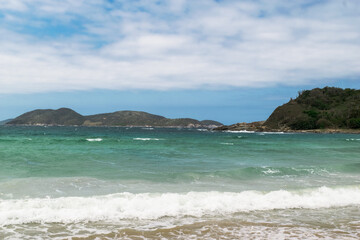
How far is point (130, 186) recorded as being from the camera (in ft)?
40.2

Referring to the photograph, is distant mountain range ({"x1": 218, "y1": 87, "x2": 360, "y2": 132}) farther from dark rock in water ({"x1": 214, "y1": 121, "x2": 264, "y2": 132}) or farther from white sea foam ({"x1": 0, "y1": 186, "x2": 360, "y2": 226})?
white sea foam ({"x1": 0, "y1": 186, "x2": 360, "y2": 226})

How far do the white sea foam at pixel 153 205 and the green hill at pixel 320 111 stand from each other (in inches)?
4805

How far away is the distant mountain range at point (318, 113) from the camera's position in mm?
121188

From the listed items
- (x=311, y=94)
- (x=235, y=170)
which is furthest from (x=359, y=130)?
(x=235, y=170)

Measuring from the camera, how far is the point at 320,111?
136 meters

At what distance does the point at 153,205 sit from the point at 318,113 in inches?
5513

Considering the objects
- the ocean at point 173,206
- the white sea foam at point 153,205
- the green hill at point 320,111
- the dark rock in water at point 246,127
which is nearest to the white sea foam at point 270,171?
the ocean at point 173,206

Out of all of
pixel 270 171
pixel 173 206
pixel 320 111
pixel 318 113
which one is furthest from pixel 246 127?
pixel 173 206

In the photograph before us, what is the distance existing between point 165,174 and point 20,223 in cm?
838

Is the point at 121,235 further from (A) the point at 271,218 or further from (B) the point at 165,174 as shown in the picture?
(B) the point at 165,174

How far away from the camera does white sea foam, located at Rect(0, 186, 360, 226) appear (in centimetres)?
808

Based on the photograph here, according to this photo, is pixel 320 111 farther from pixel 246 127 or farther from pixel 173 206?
pixel 173 206

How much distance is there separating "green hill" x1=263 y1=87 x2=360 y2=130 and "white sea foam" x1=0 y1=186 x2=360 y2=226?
122 metres

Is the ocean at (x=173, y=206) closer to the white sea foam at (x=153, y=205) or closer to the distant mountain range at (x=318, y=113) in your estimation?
the white sea foam at (x=153, y=205)
